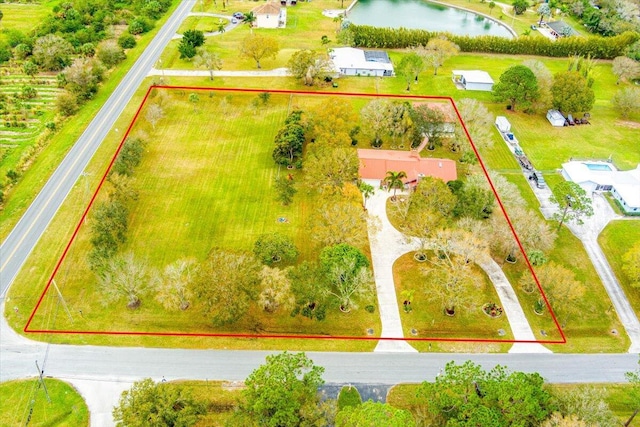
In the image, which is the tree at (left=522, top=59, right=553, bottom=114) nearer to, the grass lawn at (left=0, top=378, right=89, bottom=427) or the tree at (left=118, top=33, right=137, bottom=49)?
the tree at (left=118, top=33, right=137, bottom=49)

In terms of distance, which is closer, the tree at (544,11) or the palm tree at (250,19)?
the palm tree at (250,19)

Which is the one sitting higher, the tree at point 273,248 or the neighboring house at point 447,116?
the neighboring house at point 447,116

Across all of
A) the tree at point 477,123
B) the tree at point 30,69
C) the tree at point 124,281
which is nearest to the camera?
the tree at point 124,281

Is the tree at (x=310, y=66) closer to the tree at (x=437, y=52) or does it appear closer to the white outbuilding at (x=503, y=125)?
the tree at (x=437, y=52)

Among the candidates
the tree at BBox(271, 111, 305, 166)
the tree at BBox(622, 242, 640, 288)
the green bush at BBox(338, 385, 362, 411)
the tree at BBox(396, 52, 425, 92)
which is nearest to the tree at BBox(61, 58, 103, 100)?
the tree at BBox(271, 111, 305, 166)

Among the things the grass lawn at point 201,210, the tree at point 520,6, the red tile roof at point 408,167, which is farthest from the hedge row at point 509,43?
the red tile roof at point 408,167

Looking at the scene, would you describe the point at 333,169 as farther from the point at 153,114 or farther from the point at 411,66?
the point at 411,66

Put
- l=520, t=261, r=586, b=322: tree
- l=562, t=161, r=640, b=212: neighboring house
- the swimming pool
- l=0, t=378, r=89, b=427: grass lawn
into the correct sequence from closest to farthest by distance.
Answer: l=0, t=378, r=89, b=427: grass lawn, l=520, t=261, r=586, b=322: tree, l=562, t=161, r=640, b=212: neighboring house, the swimming pool
